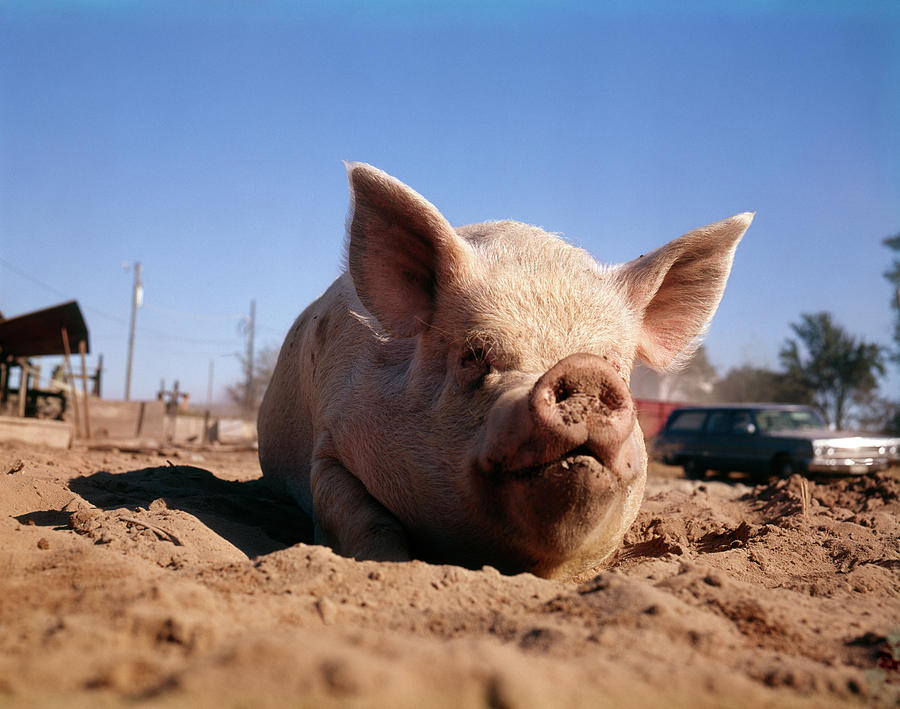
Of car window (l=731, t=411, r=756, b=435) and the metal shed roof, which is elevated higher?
the metal shed roof

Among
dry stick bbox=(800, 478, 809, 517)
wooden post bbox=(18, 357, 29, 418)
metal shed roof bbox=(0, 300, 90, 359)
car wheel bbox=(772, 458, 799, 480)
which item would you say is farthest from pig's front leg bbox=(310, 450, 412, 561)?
wooden post bbox=(18, 357, 29, 418)

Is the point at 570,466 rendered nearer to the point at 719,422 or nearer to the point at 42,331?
the point at 719,422

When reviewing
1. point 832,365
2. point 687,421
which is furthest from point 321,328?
point 832,365

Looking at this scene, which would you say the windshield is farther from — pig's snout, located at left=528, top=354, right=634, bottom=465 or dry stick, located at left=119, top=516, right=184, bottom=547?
dry stick, located at left=119, top=516, right=184, bottom=547

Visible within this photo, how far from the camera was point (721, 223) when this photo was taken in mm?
3840

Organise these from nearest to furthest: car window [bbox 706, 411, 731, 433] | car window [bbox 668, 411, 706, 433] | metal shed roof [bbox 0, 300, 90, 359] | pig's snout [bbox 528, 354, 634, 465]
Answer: pig's snout [bbox 528, 354, 634, 465] → metal shed roof [bbox 0, 300, 90, 359] → car window [bbox 706, 411, 731, 433] → car window [bbox 668, 411, 706, 433]

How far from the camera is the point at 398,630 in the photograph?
6.28ft

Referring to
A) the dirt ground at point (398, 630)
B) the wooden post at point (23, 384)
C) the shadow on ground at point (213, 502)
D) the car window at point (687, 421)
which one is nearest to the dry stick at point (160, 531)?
the dirt ground at point (398, 630)

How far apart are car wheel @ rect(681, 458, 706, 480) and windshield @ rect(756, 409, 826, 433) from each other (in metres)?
2.24

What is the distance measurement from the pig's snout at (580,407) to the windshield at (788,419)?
1369cm

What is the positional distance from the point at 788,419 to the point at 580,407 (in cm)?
1445

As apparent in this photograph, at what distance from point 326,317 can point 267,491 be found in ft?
6.06

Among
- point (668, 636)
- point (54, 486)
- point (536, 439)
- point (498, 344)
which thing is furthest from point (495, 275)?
point (54, 486)

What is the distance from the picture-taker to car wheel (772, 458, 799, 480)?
44.6 ft
